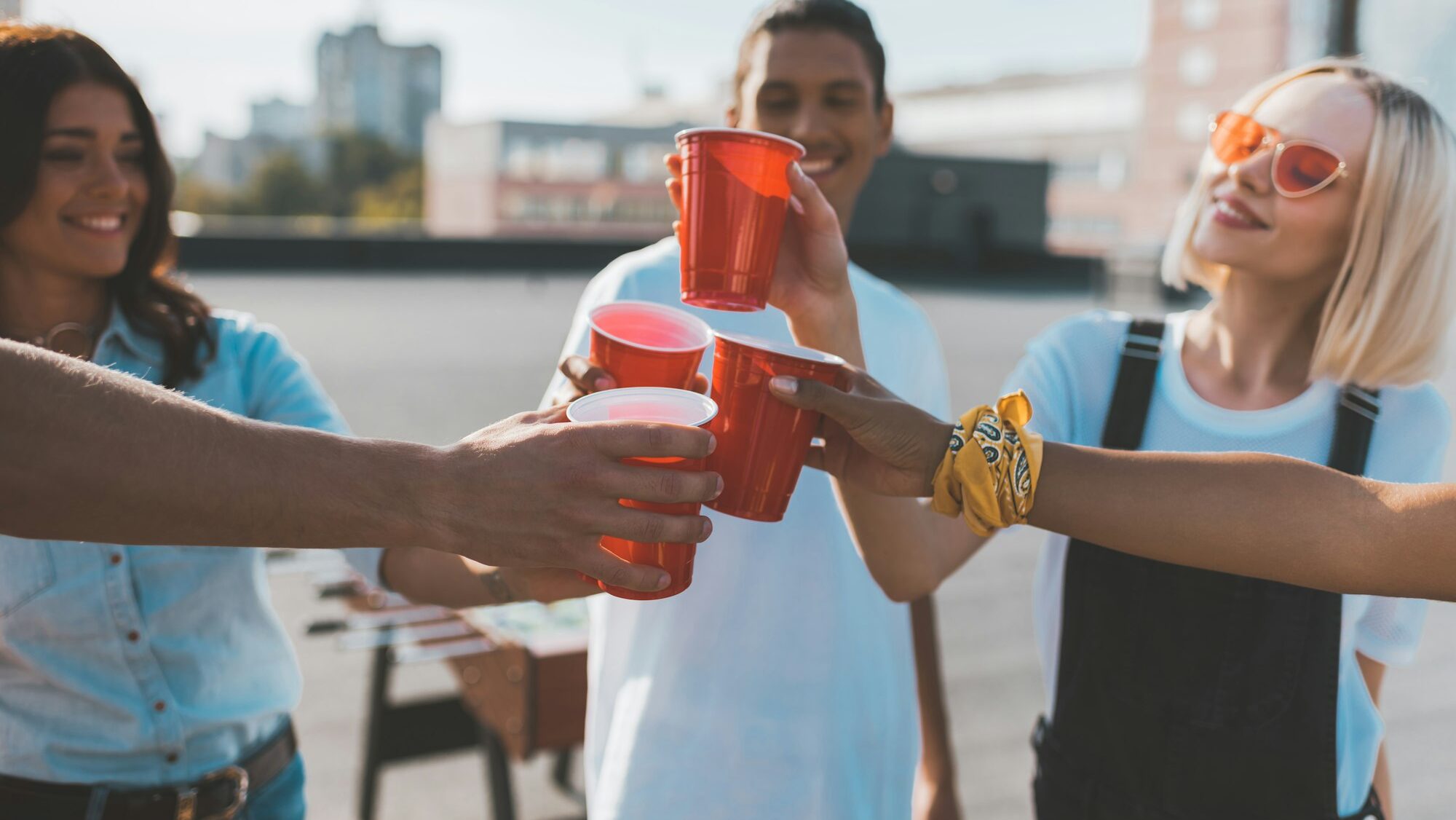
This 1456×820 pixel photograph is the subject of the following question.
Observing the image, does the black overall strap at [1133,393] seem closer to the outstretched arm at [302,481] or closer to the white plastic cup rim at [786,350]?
the white plastic cup rim at [786,350]

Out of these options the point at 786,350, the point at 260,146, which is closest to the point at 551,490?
the point at 786,350

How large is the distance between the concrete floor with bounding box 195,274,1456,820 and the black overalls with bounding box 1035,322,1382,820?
2.18 meters

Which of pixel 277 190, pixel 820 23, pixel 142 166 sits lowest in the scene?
pixel 142 166

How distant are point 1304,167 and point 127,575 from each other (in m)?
Result: 2.08

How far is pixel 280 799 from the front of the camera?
190cm

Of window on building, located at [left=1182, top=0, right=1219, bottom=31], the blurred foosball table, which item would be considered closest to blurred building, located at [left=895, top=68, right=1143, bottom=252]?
window on building, located at [left=1182, top=0, right=1219, bottom=31]

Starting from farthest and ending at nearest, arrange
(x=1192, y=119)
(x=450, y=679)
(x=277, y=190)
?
(x=277, y=190) < (x=1192, y=119) < (x=450, y=679)

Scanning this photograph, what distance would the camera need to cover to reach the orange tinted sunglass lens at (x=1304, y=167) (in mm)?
1780

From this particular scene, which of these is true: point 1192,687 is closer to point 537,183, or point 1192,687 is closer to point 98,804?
point 98,804

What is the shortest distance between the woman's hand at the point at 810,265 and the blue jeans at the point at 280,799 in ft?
4.03

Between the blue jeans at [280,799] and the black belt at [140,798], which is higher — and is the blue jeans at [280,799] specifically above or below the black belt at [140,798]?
below

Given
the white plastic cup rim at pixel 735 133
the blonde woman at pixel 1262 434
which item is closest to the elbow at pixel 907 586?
the blonde woman at pixel 1262 434

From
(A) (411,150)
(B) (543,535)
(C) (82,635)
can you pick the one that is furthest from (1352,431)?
(A) (411,150)

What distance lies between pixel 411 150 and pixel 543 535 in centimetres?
8531
